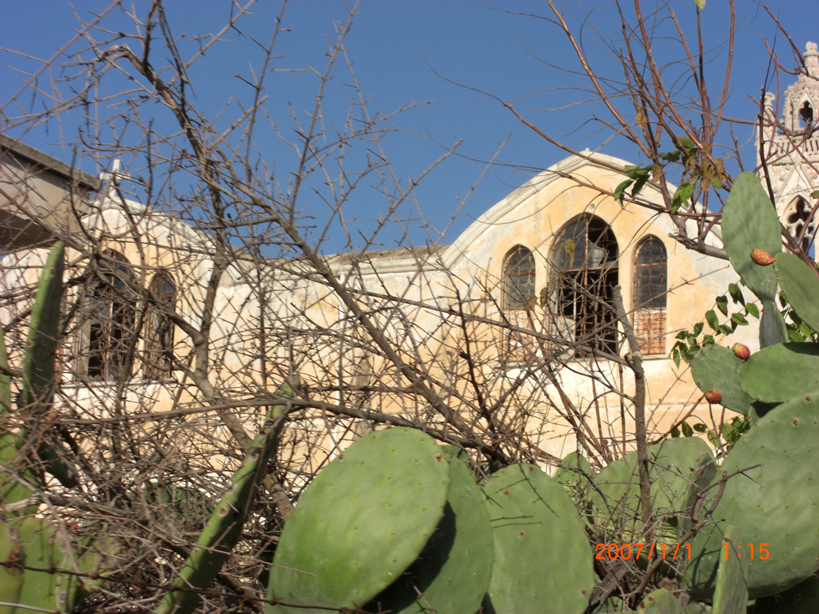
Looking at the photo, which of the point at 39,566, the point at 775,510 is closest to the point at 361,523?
the point at 39,566

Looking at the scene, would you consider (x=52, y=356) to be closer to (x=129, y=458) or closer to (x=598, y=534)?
(x=129, y=458)

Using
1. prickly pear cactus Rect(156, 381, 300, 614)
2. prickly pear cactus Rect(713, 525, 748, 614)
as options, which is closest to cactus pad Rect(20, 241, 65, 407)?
prickly pear cactus Rect(156, 381, 300, 614)

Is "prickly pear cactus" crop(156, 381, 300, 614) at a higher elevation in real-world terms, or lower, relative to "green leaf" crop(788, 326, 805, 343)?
lower

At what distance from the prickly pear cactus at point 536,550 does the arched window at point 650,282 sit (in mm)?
6235

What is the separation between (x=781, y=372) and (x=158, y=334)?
3.12 meters

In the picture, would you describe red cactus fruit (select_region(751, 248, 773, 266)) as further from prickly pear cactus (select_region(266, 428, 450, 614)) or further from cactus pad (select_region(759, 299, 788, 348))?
prickly pear cactus (select_region(266, 428, 450, 614))

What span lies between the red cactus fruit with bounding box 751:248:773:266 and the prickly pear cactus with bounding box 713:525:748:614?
4.20 feet

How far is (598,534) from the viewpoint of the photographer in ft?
10.9

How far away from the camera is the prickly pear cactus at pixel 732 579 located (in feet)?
8.47

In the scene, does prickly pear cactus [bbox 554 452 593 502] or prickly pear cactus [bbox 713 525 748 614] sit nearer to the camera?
prickly pear cactus [bbox 713 525 748 614]

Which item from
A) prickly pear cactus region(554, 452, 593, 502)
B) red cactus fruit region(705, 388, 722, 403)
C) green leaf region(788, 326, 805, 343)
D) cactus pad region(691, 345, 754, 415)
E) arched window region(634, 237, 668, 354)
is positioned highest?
arched window region(634, 237, 668, 354)

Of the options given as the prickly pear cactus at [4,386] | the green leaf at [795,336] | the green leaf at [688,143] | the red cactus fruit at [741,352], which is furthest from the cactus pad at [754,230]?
the prickly pear cactus at [4,386]

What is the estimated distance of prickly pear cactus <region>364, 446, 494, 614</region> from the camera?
241 cm
